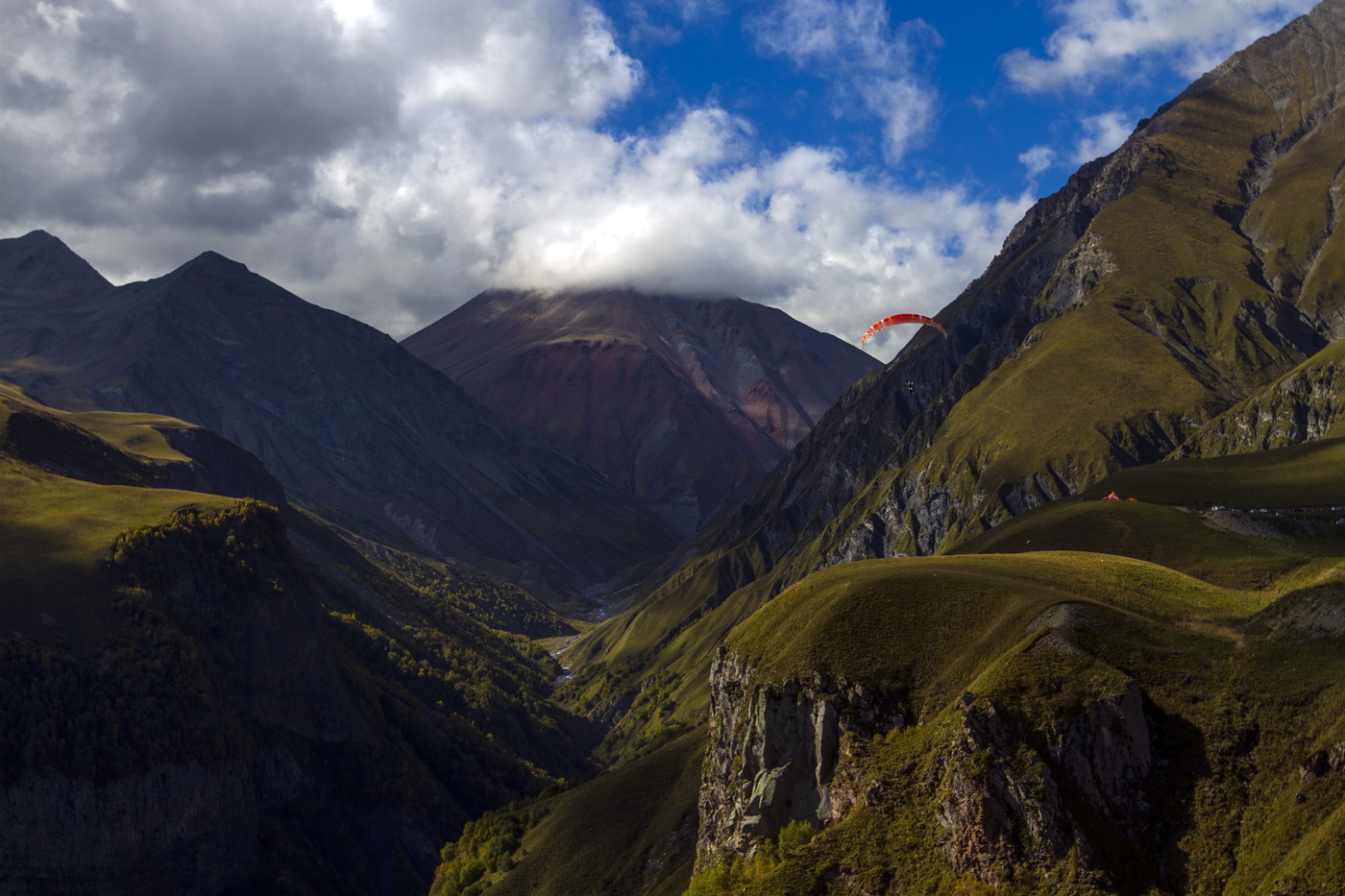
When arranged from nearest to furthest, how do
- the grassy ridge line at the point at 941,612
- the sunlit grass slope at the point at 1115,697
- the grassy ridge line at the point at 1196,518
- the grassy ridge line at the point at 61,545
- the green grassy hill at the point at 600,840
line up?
the sunlit grass slope at the point at 1115,697, the grassy ridge line at the point at 941,612, the grassy ridge line at the point at 1196,518, the green grassy hill at the point at 600,840, the grassy ridge line at the point at 61,545

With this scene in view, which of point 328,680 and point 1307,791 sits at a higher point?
point 328,680

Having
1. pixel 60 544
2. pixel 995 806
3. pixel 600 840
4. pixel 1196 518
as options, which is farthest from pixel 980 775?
pixel 60 544

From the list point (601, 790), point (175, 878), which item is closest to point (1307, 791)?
point (601, 790)

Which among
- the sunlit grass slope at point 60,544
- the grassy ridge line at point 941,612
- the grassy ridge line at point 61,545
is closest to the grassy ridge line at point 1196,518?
the grassy ridge line at point 941,612

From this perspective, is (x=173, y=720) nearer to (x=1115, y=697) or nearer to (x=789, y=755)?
(x=789, y=755)

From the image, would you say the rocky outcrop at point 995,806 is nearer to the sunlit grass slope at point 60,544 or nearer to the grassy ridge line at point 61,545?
the grassy ridge line at point 61,545

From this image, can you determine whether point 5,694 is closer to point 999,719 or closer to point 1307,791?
point 999,719
